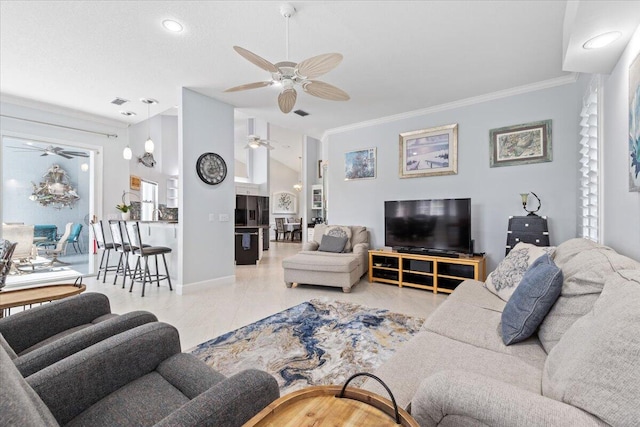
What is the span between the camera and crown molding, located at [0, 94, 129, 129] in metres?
4.21

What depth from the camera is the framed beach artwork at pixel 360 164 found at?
504 cm

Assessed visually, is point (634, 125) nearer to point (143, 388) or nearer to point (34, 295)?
point (143, 388)

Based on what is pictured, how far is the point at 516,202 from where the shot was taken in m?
3.78

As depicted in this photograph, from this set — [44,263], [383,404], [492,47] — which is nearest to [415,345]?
[383,404]

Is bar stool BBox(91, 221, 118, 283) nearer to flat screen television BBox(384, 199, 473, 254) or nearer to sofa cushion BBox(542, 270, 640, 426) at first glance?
flat screen television BBox(384, 199, 473, 254)

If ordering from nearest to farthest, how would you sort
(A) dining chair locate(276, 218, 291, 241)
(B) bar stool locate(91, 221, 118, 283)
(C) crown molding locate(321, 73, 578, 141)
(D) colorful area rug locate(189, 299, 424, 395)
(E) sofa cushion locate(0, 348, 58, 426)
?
(E) sofa cushion locate(0, 348, 58, 426) → (D) colorful area rug locate(189, 299, 424, 395) → (C) crown molding locate(321, 73, 578, 141) → (B) bar stool locate(91, 221, 118, 283) → (A) dining chair locate(276, 218, 291, 241)

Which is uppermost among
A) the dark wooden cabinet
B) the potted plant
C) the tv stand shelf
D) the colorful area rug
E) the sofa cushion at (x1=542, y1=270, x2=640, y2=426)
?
the potted plant

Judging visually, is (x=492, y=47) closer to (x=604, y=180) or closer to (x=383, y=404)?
(x=604, y=180)

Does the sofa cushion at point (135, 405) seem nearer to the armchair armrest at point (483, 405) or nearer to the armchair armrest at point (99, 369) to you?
the armchair armrest at point (99, 369)

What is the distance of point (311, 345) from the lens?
2.34m

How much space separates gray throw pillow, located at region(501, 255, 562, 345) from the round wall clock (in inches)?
152

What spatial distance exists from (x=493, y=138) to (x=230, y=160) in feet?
12.5

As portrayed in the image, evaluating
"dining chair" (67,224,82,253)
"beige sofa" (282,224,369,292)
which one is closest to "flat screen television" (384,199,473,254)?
"beige sofa" (282,224,369,292)

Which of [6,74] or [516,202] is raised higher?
[6,74]
